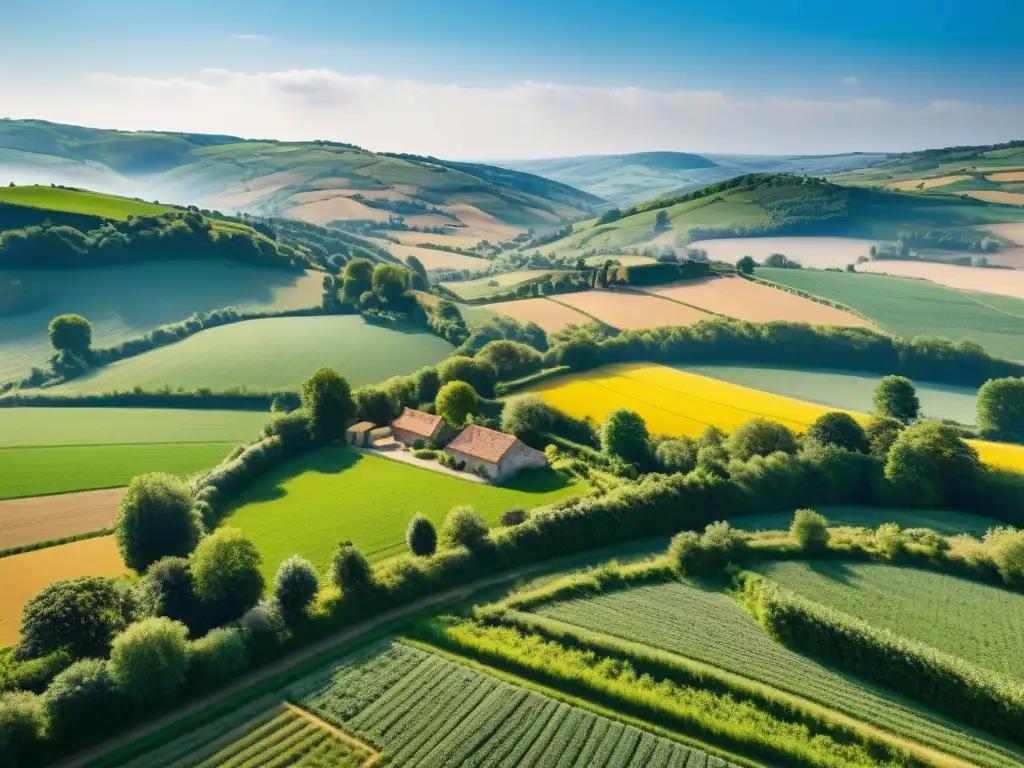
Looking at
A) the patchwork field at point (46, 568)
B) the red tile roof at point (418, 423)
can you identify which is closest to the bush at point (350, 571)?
the patchwork field at point (46, 568)

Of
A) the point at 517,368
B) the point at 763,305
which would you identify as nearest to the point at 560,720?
the point at 517,368

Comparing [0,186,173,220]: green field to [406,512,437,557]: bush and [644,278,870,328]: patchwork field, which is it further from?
[406,512,437,557]: bush

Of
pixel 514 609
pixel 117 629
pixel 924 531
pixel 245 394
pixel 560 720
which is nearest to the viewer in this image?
pixel 560 720

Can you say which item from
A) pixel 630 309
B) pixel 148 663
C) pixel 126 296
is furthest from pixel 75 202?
pixel 148 663

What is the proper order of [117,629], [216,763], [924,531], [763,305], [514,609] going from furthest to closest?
[763,305], [924,531], [514,609], [117,629], [216,763]

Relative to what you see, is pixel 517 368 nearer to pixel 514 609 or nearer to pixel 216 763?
pixel 514 609

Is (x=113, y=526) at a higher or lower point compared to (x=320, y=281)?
lower

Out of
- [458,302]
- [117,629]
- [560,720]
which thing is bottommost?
[560,720]

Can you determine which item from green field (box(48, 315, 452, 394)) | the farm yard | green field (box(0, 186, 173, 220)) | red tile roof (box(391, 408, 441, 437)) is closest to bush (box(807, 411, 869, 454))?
red tile roof (box(391, 408, 441, 437))

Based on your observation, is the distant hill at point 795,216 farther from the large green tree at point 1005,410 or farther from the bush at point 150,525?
the bush at point 150,525
